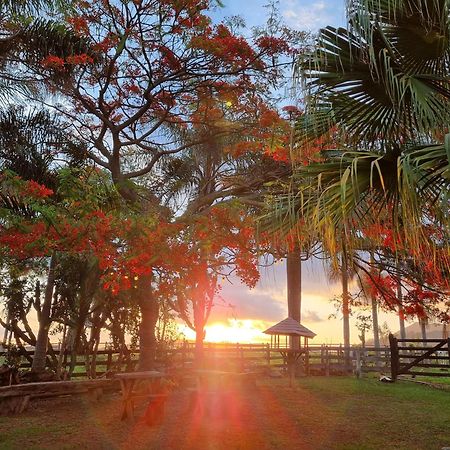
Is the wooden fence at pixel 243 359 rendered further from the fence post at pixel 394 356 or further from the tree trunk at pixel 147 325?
the tree trunk at pixel 147 325

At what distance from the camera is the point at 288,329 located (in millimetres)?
18344

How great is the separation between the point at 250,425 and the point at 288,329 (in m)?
9.95

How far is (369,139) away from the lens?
5.21 m

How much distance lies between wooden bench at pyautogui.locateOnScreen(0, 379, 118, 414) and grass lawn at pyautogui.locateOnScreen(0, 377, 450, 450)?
23 cm

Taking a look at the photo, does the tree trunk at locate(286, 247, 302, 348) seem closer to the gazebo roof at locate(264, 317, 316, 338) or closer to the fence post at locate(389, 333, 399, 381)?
the gazebo roof at locate(264, 317, 316, 338)

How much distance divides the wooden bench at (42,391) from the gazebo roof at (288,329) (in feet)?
25.5

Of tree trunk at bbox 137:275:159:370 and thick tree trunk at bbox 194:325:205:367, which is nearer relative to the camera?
tree trunk at bbox 137:275:159:370

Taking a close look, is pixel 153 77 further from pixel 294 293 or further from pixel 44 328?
pixel 294 293

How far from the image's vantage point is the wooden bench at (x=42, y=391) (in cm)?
946

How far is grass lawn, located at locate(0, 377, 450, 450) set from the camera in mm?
7176

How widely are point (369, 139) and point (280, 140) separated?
547 cm

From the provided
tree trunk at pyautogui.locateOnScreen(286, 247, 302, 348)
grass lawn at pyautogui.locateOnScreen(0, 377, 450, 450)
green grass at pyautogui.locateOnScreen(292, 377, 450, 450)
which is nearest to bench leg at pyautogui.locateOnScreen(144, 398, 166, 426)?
grass lawn at pyautogui.locateOnScreen(0, 377, 450, 450)

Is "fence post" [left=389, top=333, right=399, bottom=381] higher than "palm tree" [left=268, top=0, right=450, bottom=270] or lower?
lower

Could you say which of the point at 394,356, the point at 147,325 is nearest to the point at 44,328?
the point at 147,325
